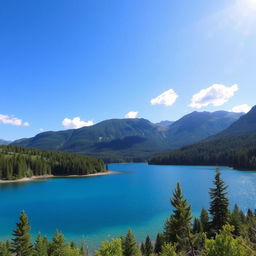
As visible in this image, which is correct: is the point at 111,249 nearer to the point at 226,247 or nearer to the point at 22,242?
the point at 226,247

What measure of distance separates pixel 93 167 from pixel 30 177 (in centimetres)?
4479

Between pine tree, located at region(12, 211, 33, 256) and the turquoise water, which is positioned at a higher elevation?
pine tree, located at region(12, 211, 33, 256)

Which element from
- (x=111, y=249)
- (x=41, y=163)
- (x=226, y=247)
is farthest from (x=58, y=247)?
(x=41, y=163)

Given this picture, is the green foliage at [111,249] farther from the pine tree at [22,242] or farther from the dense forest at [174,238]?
the pine tree at [22,242]

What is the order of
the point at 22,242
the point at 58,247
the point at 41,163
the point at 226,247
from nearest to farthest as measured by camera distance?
the point at 226,247, the point at 58,247, the point at 22,242, the point at 41,163

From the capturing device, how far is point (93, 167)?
568ft

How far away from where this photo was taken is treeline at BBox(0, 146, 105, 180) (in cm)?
13838

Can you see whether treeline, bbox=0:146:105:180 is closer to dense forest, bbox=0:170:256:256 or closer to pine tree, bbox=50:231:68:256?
dense forest, bbox=0:170:256:256

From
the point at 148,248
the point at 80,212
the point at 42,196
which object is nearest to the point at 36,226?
the point at 80,212

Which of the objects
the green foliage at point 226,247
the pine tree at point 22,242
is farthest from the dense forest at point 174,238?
the green foliage at point 226,247

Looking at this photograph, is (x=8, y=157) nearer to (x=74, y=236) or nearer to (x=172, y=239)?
(x=74, y=236)

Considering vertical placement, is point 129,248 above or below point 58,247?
below

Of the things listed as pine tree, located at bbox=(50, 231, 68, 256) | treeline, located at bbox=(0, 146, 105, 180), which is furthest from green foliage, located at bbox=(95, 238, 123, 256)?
treeline, located at bbox=(0, 146, 105, 180)

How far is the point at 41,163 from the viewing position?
15450 cm
